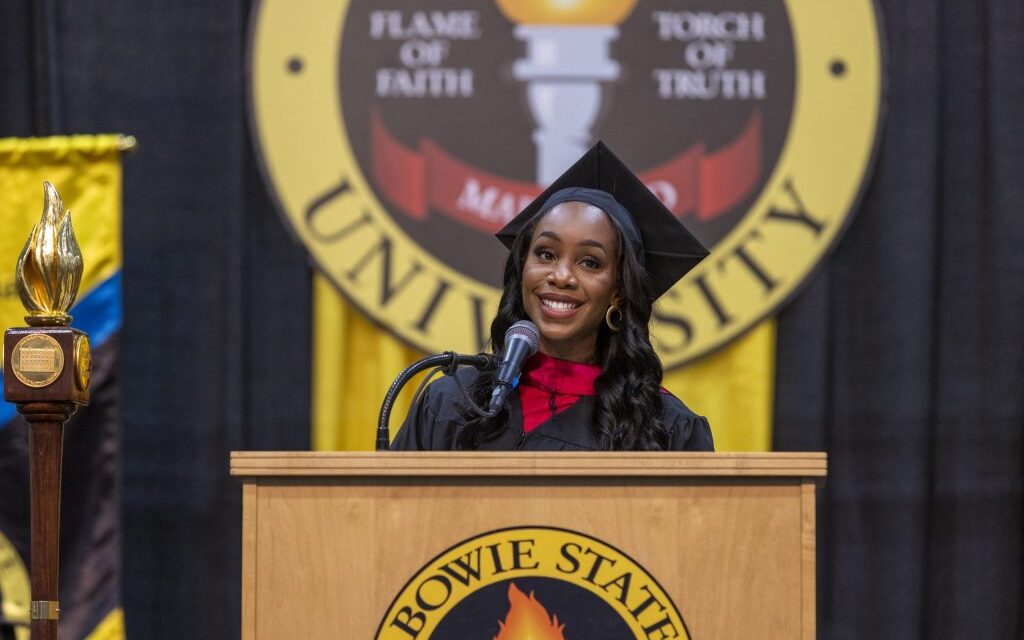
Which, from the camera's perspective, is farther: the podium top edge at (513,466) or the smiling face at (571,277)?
the smiling face at (571,277)

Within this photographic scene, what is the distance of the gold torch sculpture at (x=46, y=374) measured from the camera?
7.22 feet

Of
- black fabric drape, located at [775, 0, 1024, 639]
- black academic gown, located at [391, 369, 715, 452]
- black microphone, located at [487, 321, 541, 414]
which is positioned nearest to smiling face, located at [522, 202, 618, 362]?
black academic gown, located at [391, 369, 715, 452]

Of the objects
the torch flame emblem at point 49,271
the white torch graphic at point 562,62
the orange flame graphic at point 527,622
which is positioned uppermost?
the white torch graphic at point 562,62

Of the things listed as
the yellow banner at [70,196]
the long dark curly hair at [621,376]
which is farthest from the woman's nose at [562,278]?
the yellow banner at [70,196]

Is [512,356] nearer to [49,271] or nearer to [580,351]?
[580,351]

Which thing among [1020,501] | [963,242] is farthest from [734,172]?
[1020,501]

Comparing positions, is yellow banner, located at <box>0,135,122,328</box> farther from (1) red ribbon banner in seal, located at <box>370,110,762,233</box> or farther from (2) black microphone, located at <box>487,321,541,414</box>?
(2) black microphone, located at <box>487,321,541,414</box>

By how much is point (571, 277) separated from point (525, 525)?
92 centimetres

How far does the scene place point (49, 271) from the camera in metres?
2.28

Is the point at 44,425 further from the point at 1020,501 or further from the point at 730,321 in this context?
the point at 1020,501

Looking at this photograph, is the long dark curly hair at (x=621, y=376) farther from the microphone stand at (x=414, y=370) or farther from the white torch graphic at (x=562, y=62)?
the white torch graphic at (x=562, y=62)

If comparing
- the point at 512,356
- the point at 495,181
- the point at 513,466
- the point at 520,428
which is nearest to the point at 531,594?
the point at 513,466

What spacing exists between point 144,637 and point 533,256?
219cm

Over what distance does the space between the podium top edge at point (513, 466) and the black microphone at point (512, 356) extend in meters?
0.32
